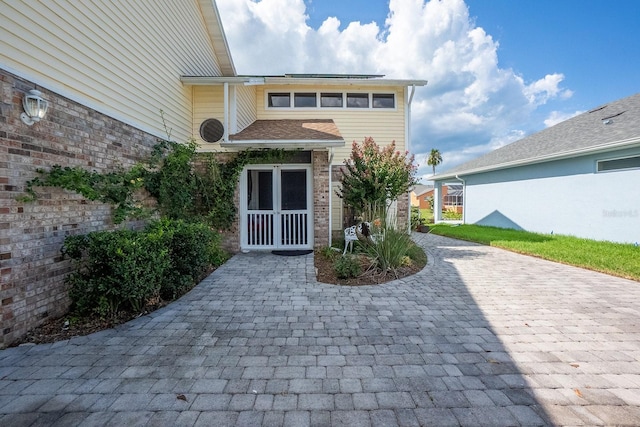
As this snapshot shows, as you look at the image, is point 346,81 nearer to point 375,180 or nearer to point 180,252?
point 375,180

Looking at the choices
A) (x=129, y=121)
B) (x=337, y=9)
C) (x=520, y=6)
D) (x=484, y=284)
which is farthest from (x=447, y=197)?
(x=129, y=121)

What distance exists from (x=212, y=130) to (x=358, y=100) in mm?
5211

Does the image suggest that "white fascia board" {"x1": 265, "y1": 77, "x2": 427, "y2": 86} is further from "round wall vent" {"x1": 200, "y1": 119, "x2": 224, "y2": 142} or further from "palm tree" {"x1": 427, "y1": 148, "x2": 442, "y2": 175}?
"palm tree" {"x1": 427, "y1": 148, "x2": 442, "y2": 175}

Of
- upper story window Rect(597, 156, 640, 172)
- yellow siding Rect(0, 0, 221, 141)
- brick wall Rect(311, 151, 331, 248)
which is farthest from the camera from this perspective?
upper story window Rect(597, 156, 640, 172)

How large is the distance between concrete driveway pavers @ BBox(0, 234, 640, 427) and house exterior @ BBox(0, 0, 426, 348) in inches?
53.6

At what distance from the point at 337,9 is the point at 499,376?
11.3 meters

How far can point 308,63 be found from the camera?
14172 millimetres

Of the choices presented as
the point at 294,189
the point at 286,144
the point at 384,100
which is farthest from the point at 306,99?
the point at 294,189

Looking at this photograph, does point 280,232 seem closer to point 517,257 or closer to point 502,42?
point 517,257

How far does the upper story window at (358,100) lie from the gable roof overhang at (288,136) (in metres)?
1.15

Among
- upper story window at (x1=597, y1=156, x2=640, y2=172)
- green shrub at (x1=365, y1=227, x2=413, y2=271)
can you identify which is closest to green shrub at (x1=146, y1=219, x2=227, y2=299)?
green shrub at (x1=365, y1=227, x2=413, y2=271)

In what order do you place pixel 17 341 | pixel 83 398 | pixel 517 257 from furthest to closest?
pixel 517 257, pixel 17 341, pixel 83 398

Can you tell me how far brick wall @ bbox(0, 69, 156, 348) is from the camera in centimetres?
313

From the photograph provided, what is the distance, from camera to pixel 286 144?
7.42 metres
